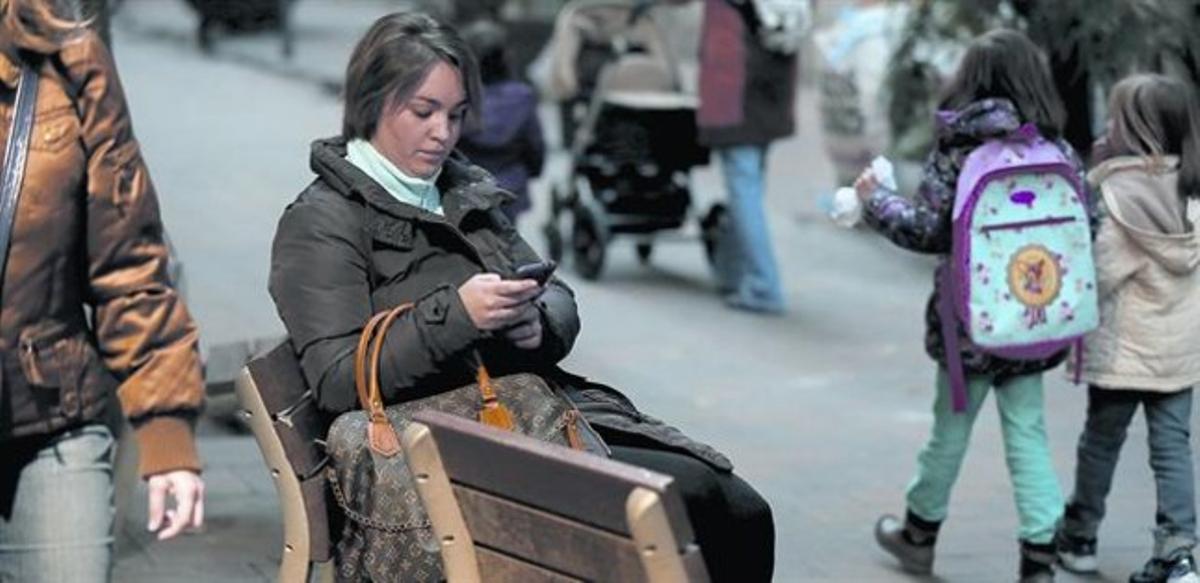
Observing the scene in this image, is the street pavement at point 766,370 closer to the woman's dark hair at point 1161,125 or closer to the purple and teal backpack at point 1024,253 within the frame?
the purple and teal backpack at point 1024,253

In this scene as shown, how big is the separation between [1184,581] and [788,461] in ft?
7.50

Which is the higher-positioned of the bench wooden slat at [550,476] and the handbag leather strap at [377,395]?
the bench wooden slat at [550,476]

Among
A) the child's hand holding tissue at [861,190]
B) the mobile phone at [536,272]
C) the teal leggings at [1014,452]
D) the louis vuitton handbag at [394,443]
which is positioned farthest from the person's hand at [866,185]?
the mobile phone at [536,272]

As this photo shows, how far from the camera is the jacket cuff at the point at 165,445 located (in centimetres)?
430

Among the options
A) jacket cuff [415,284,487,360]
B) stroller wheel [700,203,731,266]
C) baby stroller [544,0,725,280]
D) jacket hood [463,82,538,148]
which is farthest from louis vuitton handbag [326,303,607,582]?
stroller wheel [700,203,731,266]

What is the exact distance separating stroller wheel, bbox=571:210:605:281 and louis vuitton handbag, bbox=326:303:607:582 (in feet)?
25.8

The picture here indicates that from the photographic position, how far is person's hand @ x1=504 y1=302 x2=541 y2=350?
4.36 m

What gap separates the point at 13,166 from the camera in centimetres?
421

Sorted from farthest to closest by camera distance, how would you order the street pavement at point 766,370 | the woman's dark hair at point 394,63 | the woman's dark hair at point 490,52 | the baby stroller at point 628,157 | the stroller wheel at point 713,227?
the stroller wheel at point 713,227 → the baby stroller at point 628,157 → the woman's dark hair at point 490,52 → the street pavement at point 766,370 → the woman's dark hair at point 394,63

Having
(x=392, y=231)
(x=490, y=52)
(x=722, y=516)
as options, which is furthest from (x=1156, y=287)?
(x=490, y=52)

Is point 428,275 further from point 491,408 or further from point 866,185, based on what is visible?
point 866,185

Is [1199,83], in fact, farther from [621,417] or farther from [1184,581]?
[621,417]

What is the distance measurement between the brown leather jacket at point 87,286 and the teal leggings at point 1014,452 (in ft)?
10.1

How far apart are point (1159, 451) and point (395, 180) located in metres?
3.02
